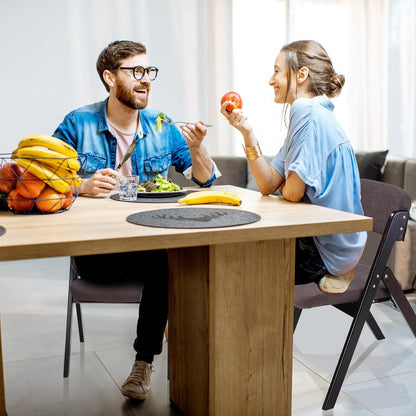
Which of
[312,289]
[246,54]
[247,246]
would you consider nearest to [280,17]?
[246,54]

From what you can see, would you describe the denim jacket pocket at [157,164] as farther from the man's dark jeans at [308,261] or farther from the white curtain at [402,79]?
the white curtain at [402,79]

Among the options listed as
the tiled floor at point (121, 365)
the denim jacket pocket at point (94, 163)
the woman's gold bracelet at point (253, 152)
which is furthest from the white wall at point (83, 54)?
the woman's gold bracelet at point (253, 152)

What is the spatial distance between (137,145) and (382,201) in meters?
0.97

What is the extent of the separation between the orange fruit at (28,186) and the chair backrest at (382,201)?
44.8 inches

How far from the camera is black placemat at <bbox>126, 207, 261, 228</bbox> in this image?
1252 millimetres

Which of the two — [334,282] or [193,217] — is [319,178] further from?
[193,217]

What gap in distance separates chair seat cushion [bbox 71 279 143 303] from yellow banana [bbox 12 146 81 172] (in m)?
0.60

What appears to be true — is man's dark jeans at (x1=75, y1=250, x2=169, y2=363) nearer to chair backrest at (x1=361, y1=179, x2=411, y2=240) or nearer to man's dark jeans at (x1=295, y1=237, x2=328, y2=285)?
man's dark jeans at (x1=295, y1=237, x2=328, y2=285)

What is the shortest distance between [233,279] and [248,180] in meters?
3.18

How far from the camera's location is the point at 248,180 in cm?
456

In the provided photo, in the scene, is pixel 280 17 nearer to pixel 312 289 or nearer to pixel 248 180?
pixel 248 180

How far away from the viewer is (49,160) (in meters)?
1.37

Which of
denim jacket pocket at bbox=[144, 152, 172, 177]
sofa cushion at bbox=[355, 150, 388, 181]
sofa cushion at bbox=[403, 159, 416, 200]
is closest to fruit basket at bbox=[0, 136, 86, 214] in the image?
denim jacket pocket at bbox=[144, 152, 172, 177]

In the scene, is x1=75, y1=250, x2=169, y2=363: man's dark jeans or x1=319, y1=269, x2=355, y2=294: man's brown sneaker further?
x1=75, y1=250, x2=169, y2=363: man's dark jeans
